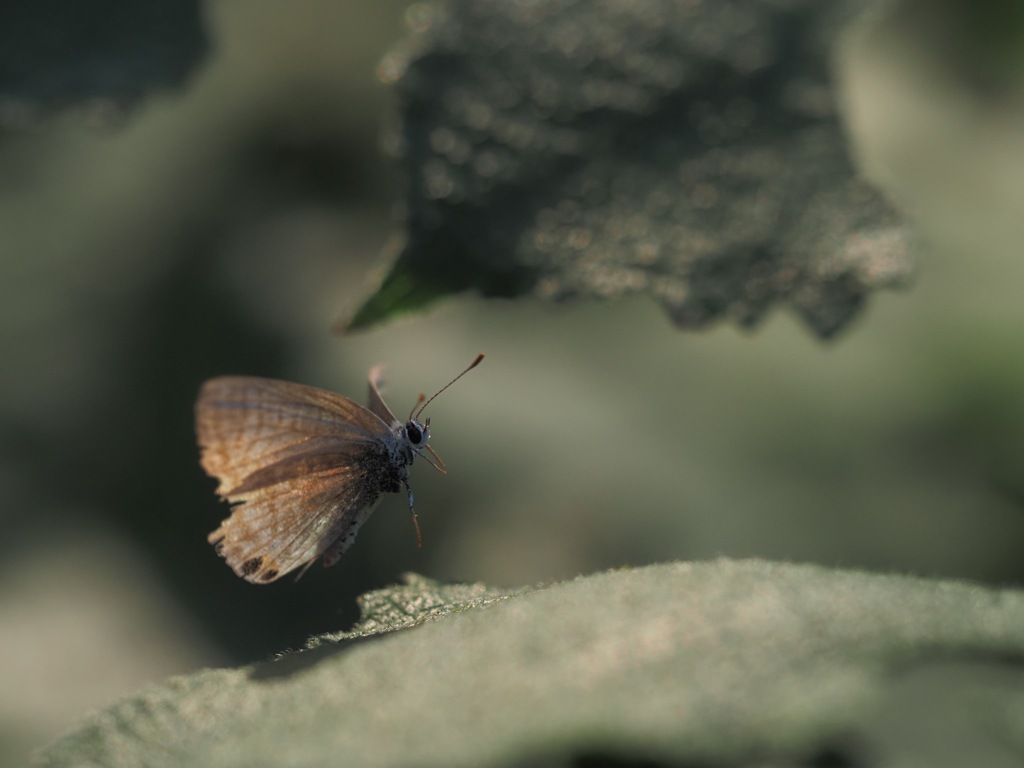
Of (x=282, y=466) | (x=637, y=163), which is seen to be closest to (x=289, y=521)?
(x=282, y=466)

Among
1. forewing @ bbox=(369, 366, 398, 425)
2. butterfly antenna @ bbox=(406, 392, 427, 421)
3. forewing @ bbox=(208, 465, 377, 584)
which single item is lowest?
forewing @ bbox=(208, 465, 377, 584)

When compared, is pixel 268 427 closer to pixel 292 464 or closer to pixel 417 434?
pixel 292 464

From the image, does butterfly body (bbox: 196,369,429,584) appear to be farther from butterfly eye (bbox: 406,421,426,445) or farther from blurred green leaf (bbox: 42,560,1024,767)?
blurred green leaf (bbox: 42,560,1024,767)

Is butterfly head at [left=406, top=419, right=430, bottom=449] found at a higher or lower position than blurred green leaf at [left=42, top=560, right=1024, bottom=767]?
higher

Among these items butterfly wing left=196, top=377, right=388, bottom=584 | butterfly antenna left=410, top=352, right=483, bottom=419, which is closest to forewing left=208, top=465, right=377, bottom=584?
butterfly wing left=196, top=377, right=388, bottom=584

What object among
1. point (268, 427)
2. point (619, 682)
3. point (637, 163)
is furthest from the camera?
point (268, 427)

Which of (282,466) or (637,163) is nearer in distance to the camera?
(637,163)

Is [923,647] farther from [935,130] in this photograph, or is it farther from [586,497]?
[935,130]
